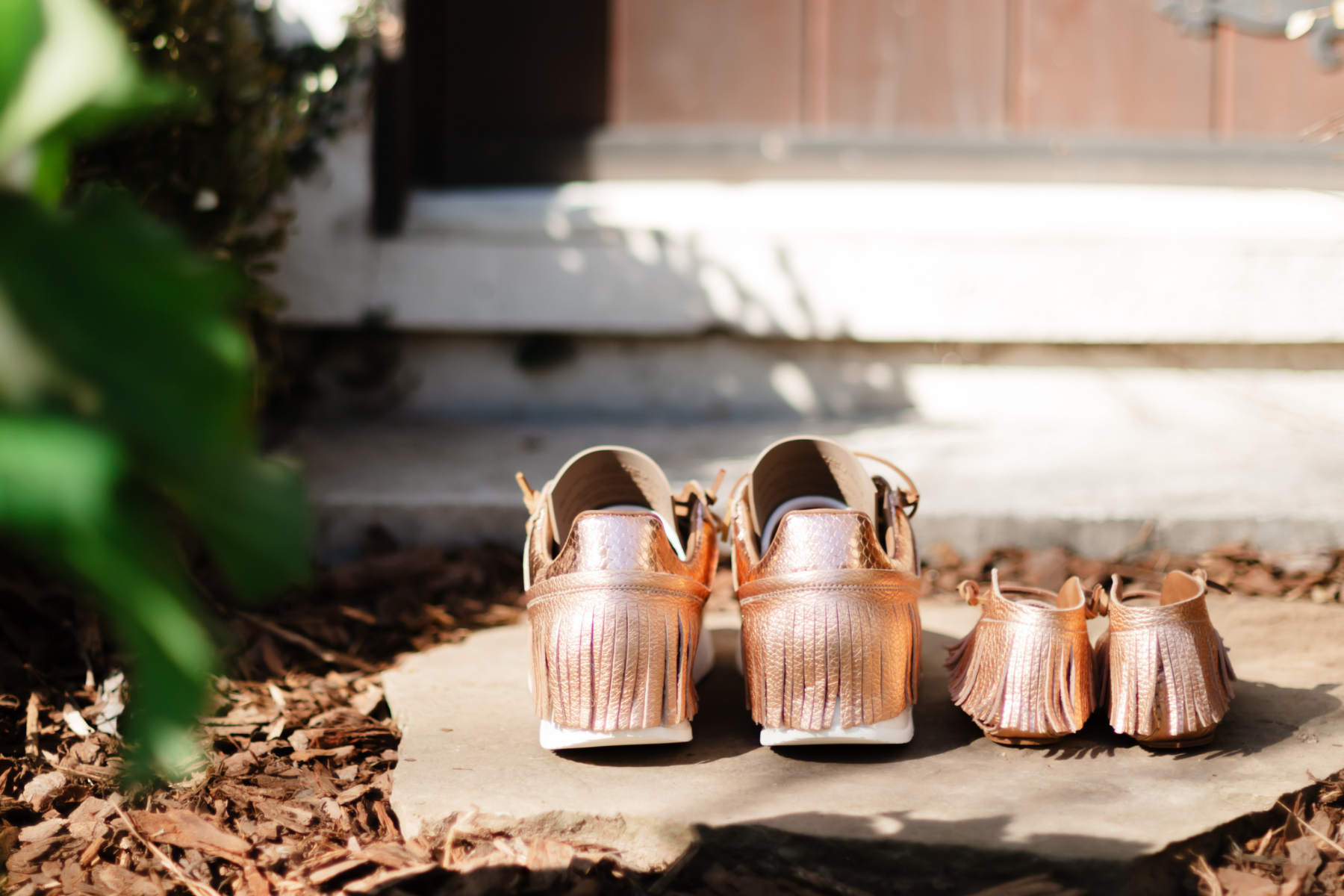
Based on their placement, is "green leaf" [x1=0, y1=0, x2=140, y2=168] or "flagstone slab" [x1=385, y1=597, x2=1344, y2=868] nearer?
"green leaf" [x1=0, y1=0, x2=140, y2=168]

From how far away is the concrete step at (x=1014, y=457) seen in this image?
7.25 feet

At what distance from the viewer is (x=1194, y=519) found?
2176 mm

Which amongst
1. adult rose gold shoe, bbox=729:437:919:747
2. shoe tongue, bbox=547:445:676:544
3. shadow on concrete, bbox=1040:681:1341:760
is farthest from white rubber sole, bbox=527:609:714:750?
shadow on concrete, bbox=1040:681:1341:760

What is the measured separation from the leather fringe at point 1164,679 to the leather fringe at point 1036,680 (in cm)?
5

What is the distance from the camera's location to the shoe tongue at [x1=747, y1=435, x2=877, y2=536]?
1.60 metres

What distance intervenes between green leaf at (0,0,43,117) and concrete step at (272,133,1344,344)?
2541 millimetres

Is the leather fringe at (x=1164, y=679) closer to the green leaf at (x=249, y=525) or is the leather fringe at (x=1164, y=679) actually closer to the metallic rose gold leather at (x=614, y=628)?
the metallic rose gold leather at (x=614, y=628)

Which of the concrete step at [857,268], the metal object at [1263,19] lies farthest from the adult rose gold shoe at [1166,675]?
the metal object at [1263,19]

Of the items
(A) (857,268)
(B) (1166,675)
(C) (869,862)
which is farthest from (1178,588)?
(A) (857,268)

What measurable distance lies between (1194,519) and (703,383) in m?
1.34

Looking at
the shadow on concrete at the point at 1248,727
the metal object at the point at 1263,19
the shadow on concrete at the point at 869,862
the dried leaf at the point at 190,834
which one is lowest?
the dried leaf at the point at 190,834

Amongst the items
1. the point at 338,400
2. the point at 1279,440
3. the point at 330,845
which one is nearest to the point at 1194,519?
the point at 1279,440

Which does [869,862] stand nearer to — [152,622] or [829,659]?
[829,659]

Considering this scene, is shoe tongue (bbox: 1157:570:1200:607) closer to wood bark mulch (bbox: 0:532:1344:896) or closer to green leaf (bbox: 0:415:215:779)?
wood bark mulch (bbox: 0:532:1344:896)
